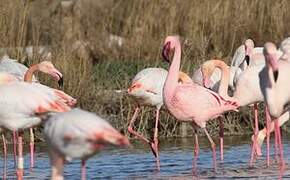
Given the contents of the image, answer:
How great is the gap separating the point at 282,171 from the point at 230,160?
5.81 ft

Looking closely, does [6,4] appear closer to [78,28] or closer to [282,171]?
[78,28]

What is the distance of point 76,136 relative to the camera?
22.5 feet

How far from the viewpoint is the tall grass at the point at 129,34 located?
43.1 feet

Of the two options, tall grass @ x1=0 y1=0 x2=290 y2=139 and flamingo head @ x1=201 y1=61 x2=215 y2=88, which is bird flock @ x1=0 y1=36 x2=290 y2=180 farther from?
tall grass @ x1=0 y1=0 x2=290 y2=139

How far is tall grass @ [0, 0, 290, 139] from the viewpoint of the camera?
517 inches

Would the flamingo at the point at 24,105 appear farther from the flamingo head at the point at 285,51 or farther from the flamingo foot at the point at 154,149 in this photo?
the flamingo head at the point at 285,51

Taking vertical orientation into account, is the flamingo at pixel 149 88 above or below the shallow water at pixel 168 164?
above

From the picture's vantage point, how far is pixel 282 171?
30.7ft

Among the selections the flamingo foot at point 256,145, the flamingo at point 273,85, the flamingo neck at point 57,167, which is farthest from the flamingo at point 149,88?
the flamingo neck at point 57,167

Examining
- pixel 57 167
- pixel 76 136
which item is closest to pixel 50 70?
pixel 57 167

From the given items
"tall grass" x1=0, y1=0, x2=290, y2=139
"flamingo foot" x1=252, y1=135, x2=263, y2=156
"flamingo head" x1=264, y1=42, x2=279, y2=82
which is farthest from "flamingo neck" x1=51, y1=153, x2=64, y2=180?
"tall grass" x1=0, y1=0, x2=290, y2=139

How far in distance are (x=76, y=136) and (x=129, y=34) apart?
10797 mm

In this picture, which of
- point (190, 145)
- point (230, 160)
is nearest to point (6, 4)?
point (190, 145)

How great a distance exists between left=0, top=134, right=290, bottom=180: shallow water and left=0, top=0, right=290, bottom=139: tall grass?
2.90ft
